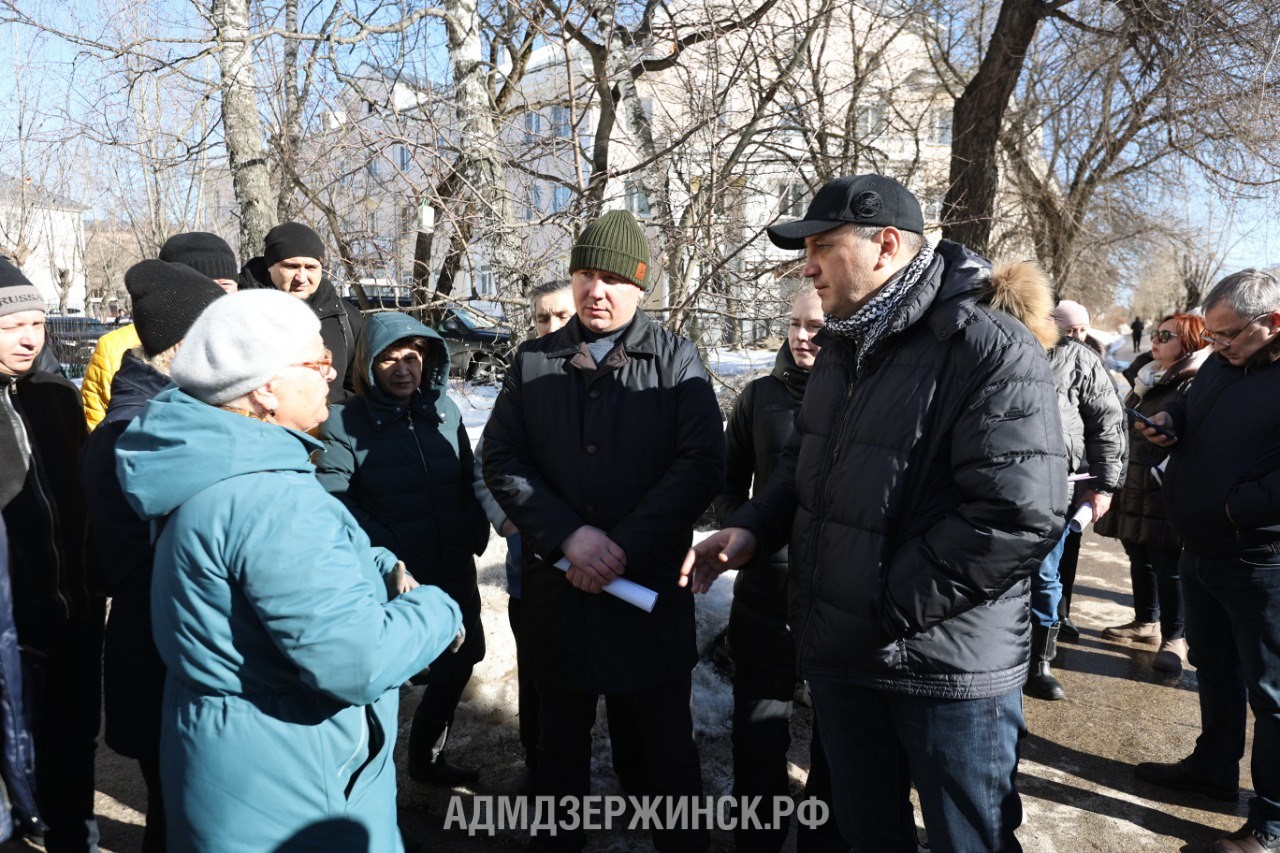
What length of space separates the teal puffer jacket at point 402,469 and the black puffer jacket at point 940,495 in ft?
4.92

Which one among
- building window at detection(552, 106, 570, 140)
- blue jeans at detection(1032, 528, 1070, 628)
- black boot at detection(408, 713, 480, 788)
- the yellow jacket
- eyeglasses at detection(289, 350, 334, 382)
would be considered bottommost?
black boot at detection(408, 713, 480, 788)

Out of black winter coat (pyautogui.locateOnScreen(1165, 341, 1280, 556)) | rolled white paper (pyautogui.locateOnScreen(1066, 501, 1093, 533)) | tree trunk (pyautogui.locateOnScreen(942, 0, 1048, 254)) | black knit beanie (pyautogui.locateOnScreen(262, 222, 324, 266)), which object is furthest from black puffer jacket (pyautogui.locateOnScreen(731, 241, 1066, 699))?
tree trunk (pyautogui.locateOnScreen(942, 0, 1048, 254))

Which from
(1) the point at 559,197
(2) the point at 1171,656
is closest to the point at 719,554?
(2) the point at 1171,656

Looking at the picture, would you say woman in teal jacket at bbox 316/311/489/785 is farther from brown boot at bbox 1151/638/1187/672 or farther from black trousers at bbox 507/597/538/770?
brown boot at bbox 1151/638/1187/672

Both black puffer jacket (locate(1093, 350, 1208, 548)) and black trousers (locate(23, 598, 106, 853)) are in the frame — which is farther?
black puffer jacket (locate(1093, 350, 1208, 548))

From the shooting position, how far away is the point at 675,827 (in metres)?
2.75

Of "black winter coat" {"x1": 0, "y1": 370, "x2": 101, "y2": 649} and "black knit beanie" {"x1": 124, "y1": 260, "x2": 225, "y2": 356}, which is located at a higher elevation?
"black knit beanie" {"x1": 124, "y1": 260, "x2": 225, "y2": 356}

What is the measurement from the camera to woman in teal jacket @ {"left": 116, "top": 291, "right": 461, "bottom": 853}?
5.42ft

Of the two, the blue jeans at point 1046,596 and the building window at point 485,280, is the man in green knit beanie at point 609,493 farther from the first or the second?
the building window at point 485,280

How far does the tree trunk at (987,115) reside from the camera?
8453 mm

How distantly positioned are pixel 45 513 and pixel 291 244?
65.2 inches

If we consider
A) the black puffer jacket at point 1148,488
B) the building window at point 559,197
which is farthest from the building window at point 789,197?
the black puffer jacket at point 1148,488

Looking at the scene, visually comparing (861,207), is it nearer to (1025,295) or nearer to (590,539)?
(1025,295)

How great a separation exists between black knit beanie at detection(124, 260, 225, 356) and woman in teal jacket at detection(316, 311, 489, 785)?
0.57 meters
